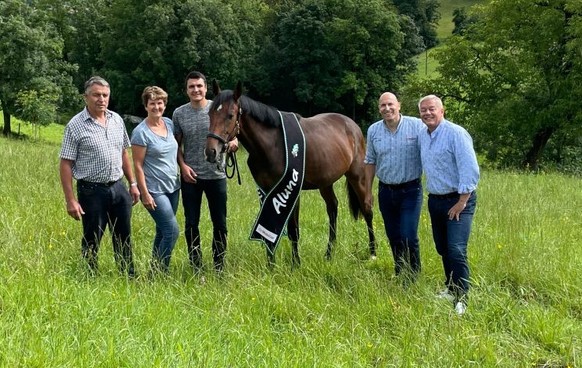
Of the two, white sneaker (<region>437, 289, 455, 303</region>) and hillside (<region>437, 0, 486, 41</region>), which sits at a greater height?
hillside (<region>437, 0, 486, 41</region>)

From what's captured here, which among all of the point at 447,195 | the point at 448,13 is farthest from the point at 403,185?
the point at 448,13

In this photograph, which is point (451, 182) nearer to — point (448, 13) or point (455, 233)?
point (455, 233)

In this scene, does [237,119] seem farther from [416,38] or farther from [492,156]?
[416,38]

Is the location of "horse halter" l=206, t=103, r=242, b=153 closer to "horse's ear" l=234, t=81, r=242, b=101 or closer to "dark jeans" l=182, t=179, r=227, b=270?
"horse's ear" l=234, t=81, r=242, b=101

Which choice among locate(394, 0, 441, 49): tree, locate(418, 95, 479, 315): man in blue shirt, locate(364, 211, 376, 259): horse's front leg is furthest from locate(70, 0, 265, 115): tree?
locate(418, 95, 479, 315): man in blue shirt

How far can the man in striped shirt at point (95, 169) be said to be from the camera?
12.8 feet

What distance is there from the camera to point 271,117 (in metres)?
5.06

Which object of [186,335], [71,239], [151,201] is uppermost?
[151,201]

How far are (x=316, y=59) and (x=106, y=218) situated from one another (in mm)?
38173

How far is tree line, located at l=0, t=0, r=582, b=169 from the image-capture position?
68.8ft

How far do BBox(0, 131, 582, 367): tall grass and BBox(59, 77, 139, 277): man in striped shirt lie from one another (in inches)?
15.7

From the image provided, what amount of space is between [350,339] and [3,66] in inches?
1241

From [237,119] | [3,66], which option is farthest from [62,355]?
[3,66]

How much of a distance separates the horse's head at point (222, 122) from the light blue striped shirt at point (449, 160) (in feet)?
A: 5.55
